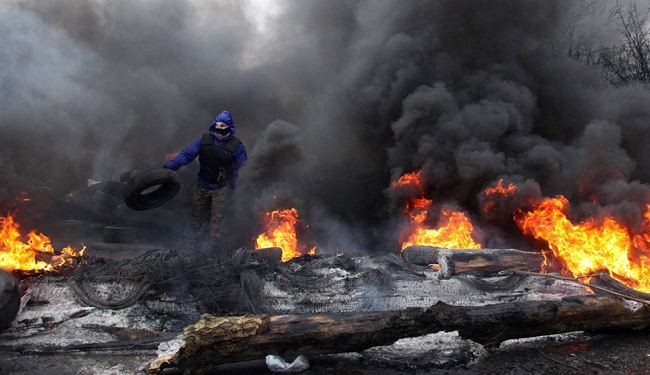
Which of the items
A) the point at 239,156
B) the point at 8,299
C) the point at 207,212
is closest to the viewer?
the point at 8,299

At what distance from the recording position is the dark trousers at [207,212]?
26.1 feet

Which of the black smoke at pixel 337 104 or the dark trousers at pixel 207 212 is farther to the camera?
the black smoke at pixel 337 104

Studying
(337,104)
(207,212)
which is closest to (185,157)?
(207,212)

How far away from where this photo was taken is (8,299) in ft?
15.5

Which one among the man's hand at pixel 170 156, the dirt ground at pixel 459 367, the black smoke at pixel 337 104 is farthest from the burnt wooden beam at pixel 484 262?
the man's hand at pixel 170 156

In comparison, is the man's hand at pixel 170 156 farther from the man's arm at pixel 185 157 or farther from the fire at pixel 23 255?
the fire at pixel 23 255

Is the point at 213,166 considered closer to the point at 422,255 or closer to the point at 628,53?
the point at 422,255

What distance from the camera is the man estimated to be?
302 inches

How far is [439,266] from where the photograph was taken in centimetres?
696

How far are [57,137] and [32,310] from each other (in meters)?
6.51

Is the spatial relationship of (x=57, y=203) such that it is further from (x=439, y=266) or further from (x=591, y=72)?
(x=591, y=72)

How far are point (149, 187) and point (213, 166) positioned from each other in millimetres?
1234

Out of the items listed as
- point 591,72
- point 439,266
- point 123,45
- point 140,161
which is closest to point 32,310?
point 439,266

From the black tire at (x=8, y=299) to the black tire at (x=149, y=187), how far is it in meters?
2.23
